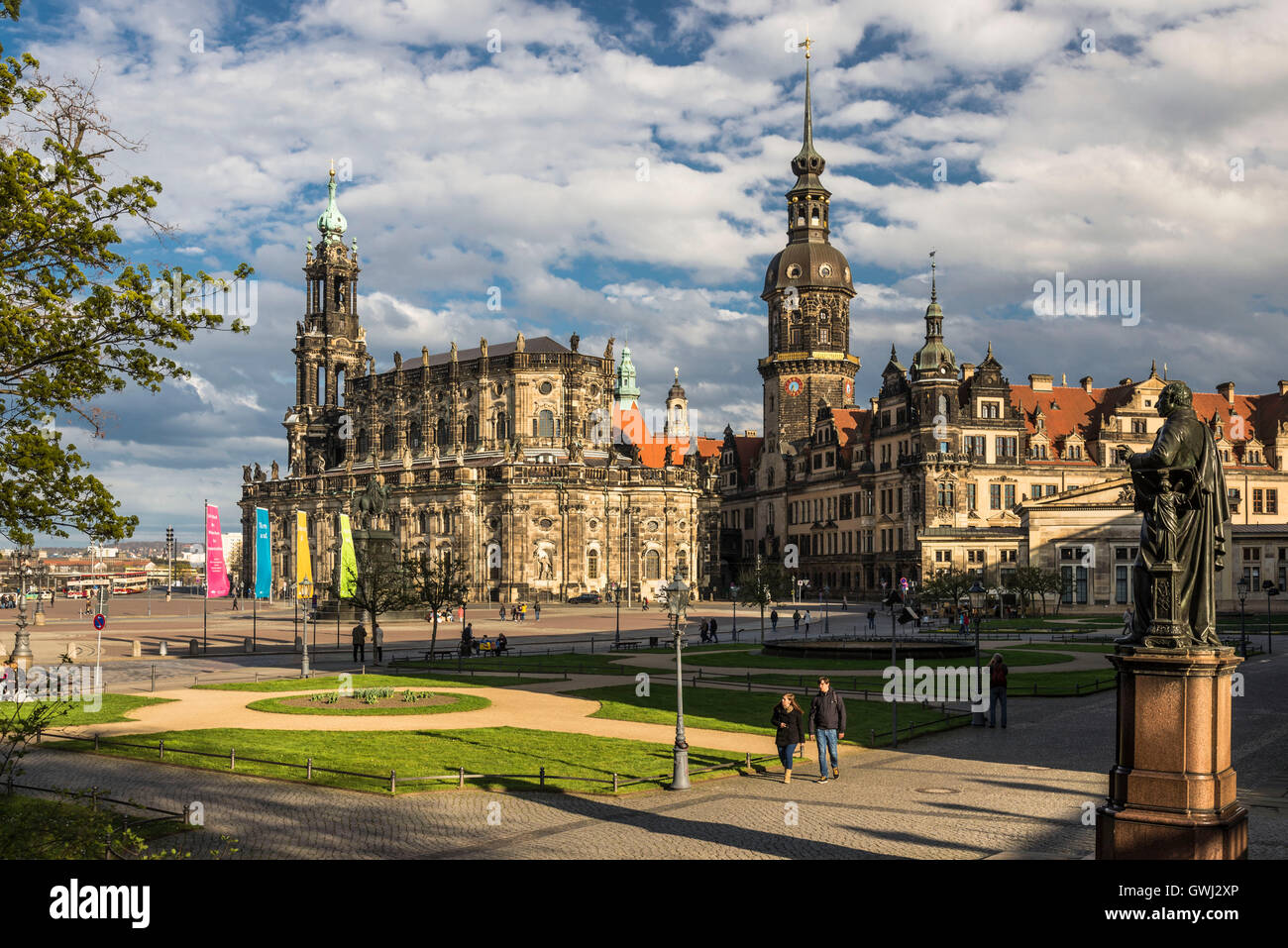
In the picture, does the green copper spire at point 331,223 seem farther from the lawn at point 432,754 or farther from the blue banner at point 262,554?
the lawn at point 432,754

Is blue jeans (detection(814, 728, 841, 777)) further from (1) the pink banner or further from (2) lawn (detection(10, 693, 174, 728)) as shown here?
(1) the pink banner

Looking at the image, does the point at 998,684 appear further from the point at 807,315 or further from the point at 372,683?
the point at 807,315

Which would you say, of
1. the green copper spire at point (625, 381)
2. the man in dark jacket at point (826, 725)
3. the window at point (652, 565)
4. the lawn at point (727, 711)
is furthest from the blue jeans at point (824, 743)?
the green copper spire at point (625, 381)

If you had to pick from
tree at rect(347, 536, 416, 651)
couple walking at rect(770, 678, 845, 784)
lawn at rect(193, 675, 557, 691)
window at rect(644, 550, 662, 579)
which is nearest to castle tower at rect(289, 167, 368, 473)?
window at rect(644, 550, 662, 579)

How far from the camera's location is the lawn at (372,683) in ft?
123

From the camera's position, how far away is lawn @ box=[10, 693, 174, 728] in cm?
2820

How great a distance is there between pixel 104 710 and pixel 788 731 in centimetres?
1990

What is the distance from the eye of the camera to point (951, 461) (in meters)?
95.8

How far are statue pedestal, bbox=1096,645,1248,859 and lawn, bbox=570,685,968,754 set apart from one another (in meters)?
12.7

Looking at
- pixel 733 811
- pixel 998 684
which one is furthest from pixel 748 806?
pixel 998 684

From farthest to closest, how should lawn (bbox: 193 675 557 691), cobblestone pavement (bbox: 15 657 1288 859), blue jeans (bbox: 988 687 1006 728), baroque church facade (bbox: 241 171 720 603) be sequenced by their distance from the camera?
baroque church facade (bbox: 241 171 720 603) → lawn (bbox: 193 675 557 691) → blue jeans (bbox: 988 687 1006 728) → cobblestone pavement (bbox: 15 657 1288 859)
